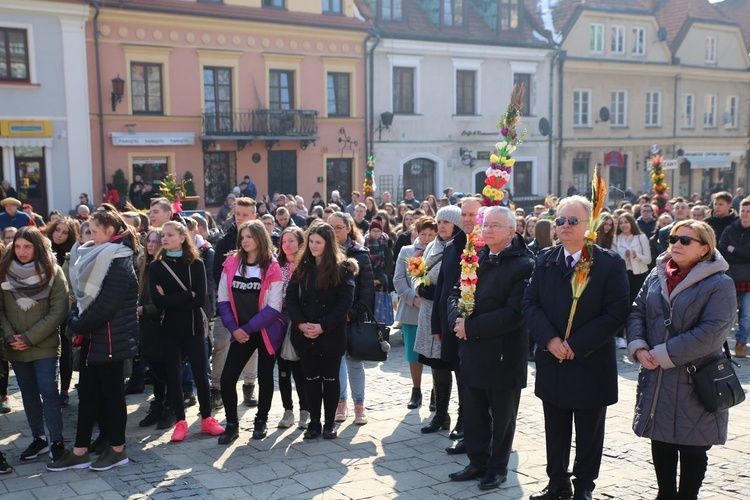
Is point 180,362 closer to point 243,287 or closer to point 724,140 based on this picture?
point 243,287

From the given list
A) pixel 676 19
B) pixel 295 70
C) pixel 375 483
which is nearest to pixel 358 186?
pixel 295 70

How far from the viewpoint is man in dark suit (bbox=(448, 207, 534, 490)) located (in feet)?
19.2

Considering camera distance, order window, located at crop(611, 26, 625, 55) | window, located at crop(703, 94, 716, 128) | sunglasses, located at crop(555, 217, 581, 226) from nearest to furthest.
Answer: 1. sunglasses, located at crop(555, 217, 581, 226)
2. window, located at crop(611, 26, 625, 55)
3. window, located at crop(703, 94, 716, 128)

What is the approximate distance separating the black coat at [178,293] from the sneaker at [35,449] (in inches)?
53.2

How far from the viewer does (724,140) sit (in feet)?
130

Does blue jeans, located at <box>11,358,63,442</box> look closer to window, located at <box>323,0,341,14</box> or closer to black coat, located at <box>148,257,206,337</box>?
black coat, located at <box>148,257,206,337</box>

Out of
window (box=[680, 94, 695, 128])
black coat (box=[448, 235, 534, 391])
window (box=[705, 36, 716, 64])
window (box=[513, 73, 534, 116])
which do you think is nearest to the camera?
black coat (box=[448, 235, 534, 391])

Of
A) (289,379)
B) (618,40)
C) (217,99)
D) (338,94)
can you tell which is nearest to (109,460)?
(289,379)

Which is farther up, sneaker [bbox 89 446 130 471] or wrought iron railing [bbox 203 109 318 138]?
wrought iron railing [bbox 203 109 318 138]

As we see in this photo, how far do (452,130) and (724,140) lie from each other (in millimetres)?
17193

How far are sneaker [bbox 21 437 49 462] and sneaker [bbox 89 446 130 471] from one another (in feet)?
1.95

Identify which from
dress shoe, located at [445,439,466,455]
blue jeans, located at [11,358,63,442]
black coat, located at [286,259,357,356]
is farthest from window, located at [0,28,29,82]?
dress shoe, located at [445,439,466,455]

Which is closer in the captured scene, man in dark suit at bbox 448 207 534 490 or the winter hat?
man in dark suit at bbox 448 207 534 490

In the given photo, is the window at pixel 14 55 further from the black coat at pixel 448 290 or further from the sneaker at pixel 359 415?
the black coat at pixel 448 290
